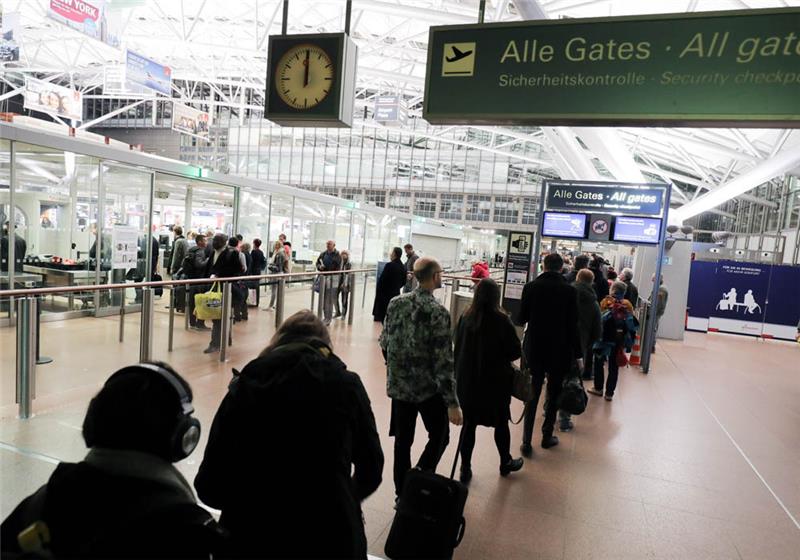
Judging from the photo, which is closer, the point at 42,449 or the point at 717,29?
the point at 717,29

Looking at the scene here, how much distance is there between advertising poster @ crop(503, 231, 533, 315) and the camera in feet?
27.5

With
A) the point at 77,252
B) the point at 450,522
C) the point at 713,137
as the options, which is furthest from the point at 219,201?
the point at 713,137

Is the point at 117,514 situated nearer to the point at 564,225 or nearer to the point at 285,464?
A: the point at 285,464

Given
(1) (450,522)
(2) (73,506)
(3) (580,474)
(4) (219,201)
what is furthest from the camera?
(4) (219,201)

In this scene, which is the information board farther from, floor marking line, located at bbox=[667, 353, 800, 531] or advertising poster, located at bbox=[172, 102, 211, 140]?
advertising poster, located at bbox=[172, 102, 211, 140]

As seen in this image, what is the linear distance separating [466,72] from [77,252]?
354 inches

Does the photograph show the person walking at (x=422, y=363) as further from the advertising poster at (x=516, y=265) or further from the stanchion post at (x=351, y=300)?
the stanchion post at (x=351, y=300)

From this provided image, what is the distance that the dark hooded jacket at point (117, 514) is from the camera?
43.8 inches

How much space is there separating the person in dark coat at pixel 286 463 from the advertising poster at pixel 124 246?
363 inches

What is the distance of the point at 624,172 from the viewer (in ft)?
47.7

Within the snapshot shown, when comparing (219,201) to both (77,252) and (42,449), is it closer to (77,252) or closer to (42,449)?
(77,252)

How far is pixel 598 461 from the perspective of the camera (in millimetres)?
4453

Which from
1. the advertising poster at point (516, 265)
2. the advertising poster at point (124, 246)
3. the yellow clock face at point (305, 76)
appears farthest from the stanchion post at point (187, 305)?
the advertising poster at point (516, 265)

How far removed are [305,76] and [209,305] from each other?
157 inches
